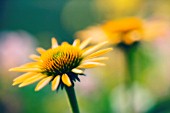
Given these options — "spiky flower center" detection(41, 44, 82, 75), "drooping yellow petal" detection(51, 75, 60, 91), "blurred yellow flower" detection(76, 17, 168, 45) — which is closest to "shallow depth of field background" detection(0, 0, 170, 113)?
"blurred yellow flower" detection(76, 17, 168, 45)

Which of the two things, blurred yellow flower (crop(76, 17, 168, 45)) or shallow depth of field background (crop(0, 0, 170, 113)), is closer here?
blurred yellow flower (crop(76, 17, 168, 45))

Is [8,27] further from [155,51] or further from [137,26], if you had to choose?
[137,26]

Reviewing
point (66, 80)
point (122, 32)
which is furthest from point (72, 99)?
point (122, 32)

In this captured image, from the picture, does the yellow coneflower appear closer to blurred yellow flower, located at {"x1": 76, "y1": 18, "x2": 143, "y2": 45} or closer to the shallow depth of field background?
blurred yellow flower, located at {"x1": 76, "y1": 18, "x2": 143, "y2": 45}

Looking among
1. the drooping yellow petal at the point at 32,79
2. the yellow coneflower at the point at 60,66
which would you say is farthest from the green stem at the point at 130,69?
the drooping yellow petal at the point at 32,79

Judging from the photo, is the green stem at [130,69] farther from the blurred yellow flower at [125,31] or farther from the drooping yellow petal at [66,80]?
the drooping yellow petal at [66,80]

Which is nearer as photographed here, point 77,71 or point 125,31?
point 77,71

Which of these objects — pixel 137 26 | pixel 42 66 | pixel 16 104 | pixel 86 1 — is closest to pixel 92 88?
pixel 16 104

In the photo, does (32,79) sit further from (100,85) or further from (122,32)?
(100,85)
